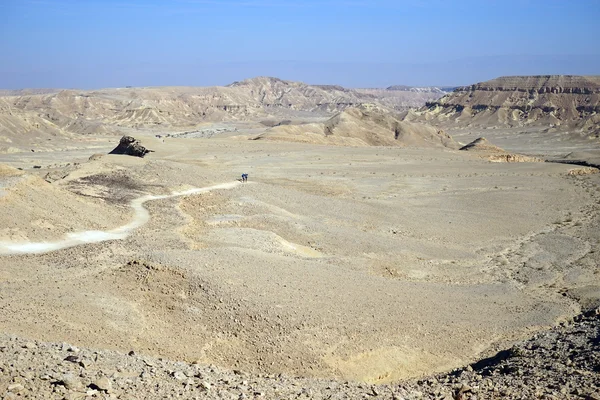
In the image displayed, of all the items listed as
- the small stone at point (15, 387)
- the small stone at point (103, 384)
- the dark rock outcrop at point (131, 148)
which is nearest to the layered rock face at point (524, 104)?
the dark rock outcrop at point (131, 148)

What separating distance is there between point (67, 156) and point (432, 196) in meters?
51.5

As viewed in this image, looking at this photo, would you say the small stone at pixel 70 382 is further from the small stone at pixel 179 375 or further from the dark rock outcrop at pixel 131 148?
the dark rock outcrop at pixel 131 148

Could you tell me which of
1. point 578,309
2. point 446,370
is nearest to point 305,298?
point 446,370

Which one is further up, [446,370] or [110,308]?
[110,308]

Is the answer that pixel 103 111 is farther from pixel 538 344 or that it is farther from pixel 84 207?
pixel 538 344

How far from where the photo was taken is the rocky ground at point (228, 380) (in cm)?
1005

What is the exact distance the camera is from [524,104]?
15462cm

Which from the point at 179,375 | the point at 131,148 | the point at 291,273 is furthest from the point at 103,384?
the point at 131,148

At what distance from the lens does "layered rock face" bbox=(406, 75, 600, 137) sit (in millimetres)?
142875

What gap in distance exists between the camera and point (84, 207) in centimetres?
2709

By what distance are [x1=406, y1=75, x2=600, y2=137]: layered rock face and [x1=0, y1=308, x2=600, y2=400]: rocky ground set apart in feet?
418

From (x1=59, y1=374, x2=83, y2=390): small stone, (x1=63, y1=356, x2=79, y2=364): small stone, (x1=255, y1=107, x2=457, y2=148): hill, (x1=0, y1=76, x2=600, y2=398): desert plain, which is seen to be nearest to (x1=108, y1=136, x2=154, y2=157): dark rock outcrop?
(x1=0, y1=76, x2=600, y2=398): desert plain

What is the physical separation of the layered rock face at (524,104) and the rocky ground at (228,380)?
418 ft

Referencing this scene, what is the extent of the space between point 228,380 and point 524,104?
157911 millimetres
